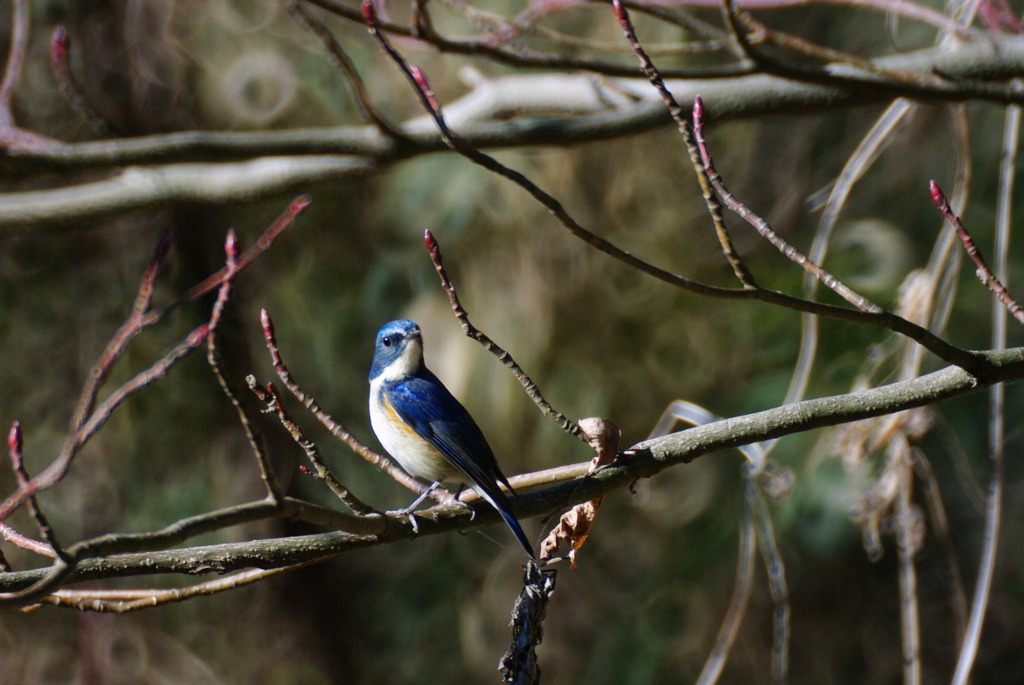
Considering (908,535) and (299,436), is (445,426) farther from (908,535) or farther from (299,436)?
(908,535)

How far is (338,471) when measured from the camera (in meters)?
5.14

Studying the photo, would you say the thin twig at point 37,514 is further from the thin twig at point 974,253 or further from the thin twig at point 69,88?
the thin twig at point 69,88

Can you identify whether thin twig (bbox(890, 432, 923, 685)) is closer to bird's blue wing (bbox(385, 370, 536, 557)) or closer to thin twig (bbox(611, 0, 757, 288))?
bird's blue wing (bbox(385, 370, 536, 557))

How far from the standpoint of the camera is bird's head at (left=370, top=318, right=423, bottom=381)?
2902 mm

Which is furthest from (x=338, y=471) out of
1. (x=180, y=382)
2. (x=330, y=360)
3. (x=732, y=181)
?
(x=732, y=181)

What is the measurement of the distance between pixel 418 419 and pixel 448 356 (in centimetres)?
205

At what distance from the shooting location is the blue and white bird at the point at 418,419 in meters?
2.48

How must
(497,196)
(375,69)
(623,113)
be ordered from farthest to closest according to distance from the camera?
(375,69) → (497,196) → (623,113)

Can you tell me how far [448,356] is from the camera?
15.5 ft

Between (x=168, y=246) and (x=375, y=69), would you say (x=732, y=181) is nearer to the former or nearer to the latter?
(x=375, y=69)

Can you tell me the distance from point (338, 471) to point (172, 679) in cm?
152

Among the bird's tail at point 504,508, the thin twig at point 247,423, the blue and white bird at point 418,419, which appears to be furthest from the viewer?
the blue and white bird at point 418,419

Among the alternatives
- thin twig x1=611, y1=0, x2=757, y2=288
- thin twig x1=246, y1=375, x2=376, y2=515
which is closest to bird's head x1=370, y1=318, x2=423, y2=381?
thin twig x1=246, y1=375, x2=376, y2=515

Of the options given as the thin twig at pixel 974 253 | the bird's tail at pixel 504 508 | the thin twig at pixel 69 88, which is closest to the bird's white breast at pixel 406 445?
the bird's tail at pixel 504 508
